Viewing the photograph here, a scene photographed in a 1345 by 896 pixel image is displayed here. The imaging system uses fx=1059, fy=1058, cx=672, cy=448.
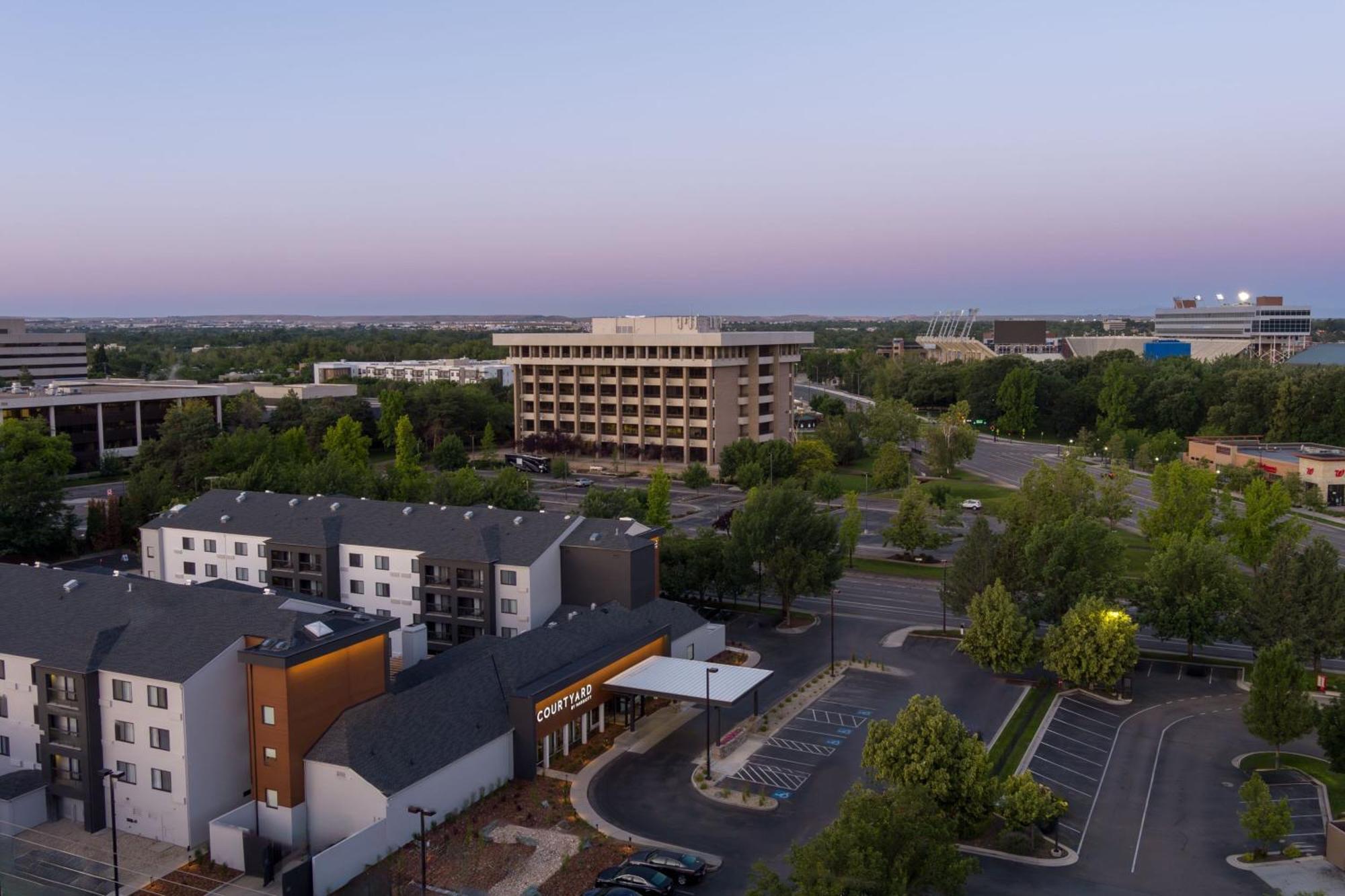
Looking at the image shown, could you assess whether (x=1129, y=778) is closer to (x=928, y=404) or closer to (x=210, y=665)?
(x=210, y=665)

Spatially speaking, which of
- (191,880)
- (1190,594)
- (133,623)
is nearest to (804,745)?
(191,880)

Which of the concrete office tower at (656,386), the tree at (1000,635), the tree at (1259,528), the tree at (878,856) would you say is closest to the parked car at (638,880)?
the tree at (878,856)

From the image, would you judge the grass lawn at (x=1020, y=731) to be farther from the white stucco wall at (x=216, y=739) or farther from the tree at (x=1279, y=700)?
the white stucco wall at (x=216, y=739)

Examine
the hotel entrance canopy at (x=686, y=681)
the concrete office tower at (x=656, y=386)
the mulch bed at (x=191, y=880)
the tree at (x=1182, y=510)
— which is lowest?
the mulch bed at (x=191, y=880)

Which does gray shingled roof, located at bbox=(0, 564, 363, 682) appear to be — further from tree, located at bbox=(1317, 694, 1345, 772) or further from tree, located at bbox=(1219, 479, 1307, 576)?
tree, located at bbox=(1219, 479, 1307, 576)

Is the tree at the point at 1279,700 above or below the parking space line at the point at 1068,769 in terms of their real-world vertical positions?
above

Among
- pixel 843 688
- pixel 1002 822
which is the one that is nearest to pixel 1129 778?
pixel 1002 822
